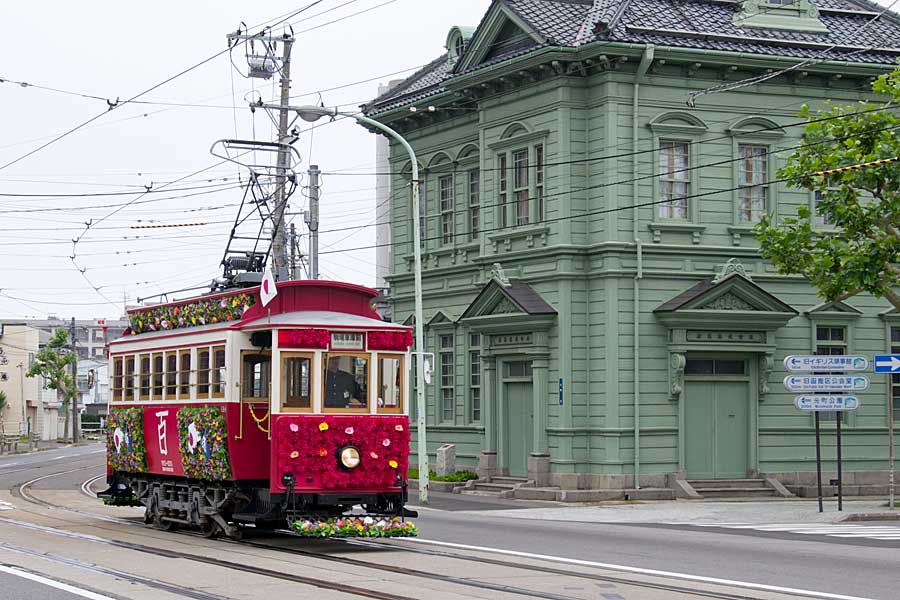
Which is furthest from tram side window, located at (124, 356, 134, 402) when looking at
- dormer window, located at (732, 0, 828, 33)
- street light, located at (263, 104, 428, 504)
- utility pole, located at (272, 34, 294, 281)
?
dormer window, located at (732, 0, 828, 33)

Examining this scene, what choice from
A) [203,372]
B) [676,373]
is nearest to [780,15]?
[676,373]

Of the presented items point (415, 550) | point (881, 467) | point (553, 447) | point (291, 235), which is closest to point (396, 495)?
point (415, 550)

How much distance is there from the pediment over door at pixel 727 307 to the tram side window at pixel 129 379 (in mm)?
12693

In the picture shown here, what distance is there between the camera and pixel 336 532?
1759cm

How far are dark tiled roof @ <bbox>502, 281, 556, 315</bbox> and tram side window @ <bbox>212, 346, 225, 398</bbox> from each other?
1299 cm

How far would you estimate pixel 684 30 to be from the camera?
31.0 metres

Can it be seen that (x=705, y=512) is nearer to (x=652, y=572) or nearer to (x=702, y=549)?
(x=702, y=549)

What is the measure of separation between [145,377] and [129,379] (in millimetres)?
850

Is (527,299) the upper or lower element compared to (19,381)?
upper

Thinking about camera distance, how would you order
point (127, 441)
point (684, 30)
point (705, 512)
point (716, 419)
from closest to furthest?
point (127, 441), point (705, 512), point (684, 30), point (716, 419)

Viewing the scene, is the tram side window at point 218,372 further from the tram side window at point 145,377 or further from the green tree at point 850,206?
the green tree at point 850,206

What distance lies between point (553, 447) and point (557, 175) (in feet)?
20.0

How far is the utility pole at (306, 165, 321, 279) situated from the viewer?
109 feet

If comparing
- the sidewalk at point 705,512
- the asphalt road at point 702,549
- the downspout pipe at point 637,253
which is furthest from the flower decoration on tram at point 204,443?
the downspout pipe at point 637,253
